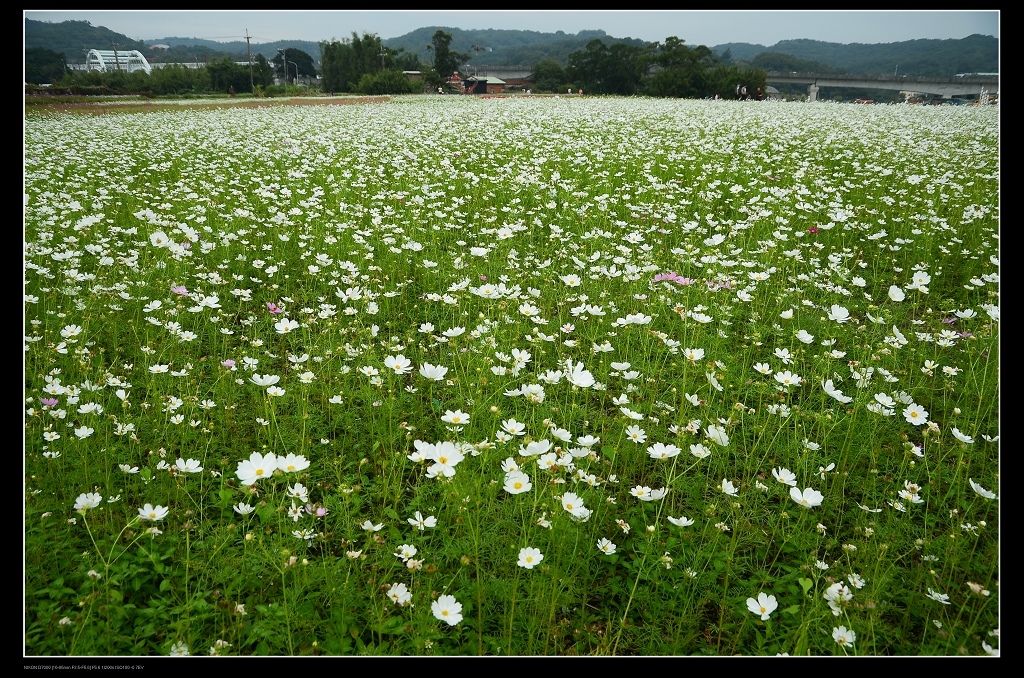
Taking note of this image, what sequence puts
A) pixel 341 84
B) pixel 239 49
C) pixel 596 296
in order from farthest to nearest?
pixel 341 84, pixel 596 296, pixel 239 49

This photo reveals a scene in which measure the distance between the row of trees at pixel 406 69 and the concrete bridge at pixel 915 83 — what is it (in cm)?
48

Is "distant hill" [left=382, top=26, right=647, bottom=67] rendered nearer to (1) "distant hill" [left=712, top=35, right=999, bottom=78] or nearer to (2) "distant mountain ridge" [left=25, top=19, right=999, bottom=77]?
(2) "distant mountain ridge" [left=25, top=19, right=999, bottom=77]

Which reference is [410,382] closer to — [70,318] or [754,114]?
[70,318]

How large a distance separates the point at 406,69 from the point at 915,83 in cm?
652

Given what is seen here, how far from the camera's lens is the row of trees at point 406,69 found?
2.74m

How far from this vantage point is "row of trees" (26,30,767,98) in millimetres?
2736

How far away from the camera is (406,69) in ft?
27.1

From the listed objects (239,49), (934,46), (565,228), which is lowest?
(565,228)

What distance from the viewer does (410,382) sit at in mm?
2820

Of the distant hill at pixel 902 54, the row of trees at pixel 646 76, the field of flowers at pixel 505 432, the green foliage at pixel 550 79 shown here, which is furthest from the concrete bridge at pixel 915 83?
the green foliage at pixel 550 79

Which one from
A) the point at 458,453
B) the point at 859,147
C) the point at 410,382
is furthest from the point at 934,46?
the point at 859,147

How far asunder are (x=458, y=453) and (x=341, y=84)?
368 inches

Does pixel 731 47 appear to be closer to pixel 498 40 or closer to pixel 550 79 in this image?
pixel 498 40

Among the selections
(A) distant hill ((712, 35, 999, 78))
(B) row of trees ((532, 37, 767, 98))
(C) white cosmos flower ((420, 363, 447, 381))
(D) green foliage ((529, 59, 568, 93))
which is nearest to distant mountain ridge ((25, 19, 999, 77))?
(A) distant hill ((712, 35, 999, 78))
